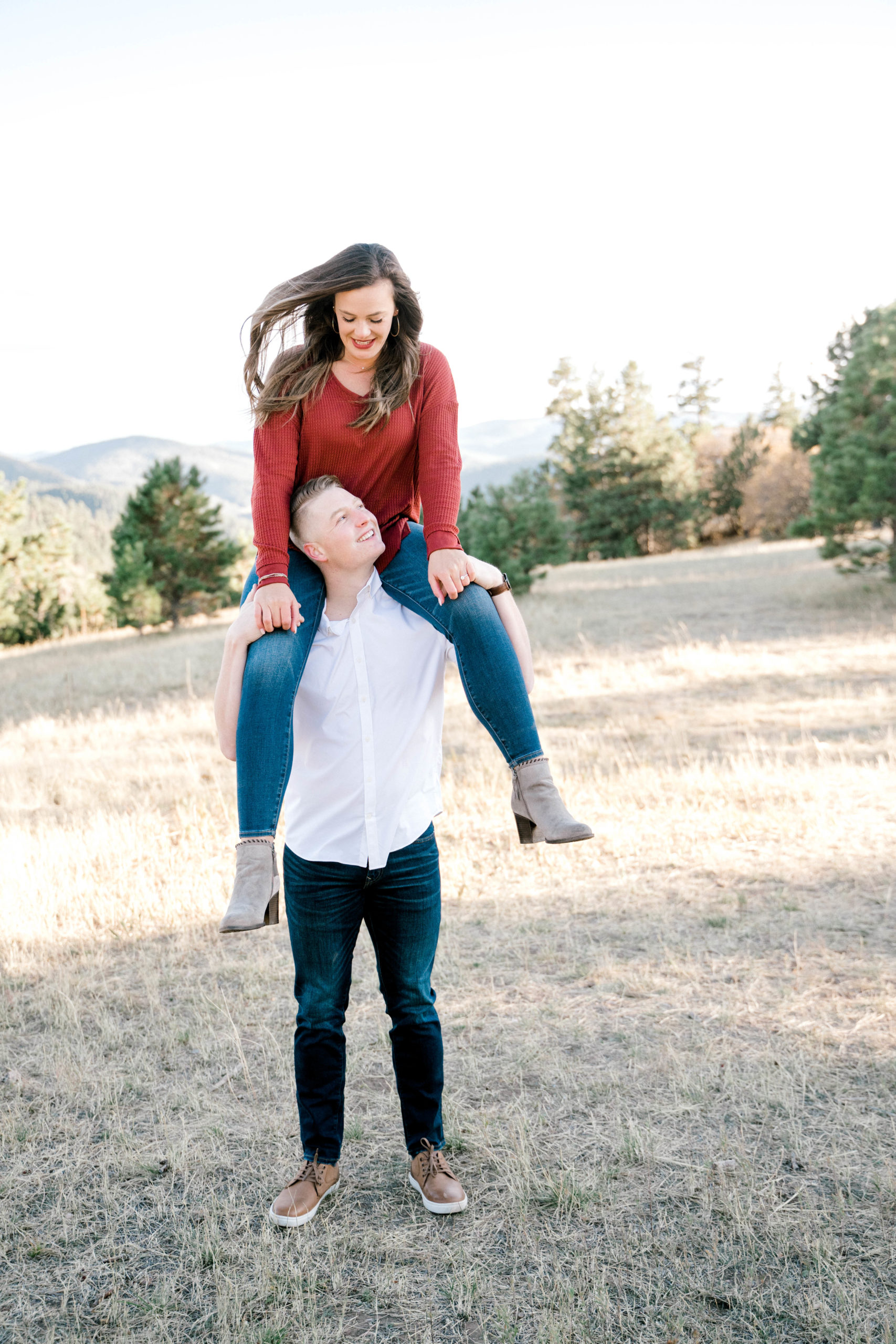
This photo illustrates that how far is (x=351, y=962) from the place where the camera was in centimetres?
273

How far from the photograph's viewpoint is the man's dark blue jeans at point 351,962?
265 cm

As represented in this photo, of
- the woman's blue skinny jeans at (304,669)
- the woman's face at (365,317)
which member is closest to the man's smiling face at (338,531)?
the woman's blue skinny jeans at (304,669)

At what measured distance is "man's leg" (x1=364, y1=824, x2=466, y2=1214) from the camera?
2.68 m

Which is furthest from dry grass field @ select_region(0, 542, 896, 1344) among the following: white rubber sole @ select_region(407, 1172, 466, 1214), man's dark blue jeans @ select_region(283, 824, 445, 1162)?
man's dark blue jeans @ select_region(283, 824, 445, 1162)

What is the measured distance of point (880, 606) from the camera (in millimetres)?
16703

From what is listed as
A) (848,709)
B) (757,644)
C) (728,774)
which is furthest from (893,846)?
(757,644)

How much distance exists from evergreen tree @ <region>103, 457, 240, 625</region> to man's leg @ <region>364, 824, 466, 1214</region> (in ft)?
80.5

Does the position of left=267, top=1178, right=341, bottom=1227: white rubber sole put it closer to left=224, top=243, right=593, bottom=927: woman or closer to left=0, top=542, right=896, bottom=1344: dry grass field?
left=0, top=542, right=896, bottom=1344: dry grass field

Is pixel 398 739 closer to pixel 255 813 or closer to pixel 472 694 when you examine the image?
pixel 472 694

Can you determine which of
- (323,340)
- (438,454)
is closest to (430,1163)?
(438,454)

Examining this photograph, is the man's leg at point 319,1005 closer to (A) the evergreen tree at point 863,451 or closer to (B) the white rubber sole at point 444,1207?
(B) the white rubber sole at point 444,1207

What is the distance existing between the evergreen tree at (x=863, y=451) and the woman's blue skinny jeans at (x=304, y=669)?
1528 cm

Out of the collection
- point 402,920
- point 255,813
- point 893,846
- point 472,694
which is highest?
point 472,694

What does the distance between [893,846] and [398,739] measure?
471 centimetres
